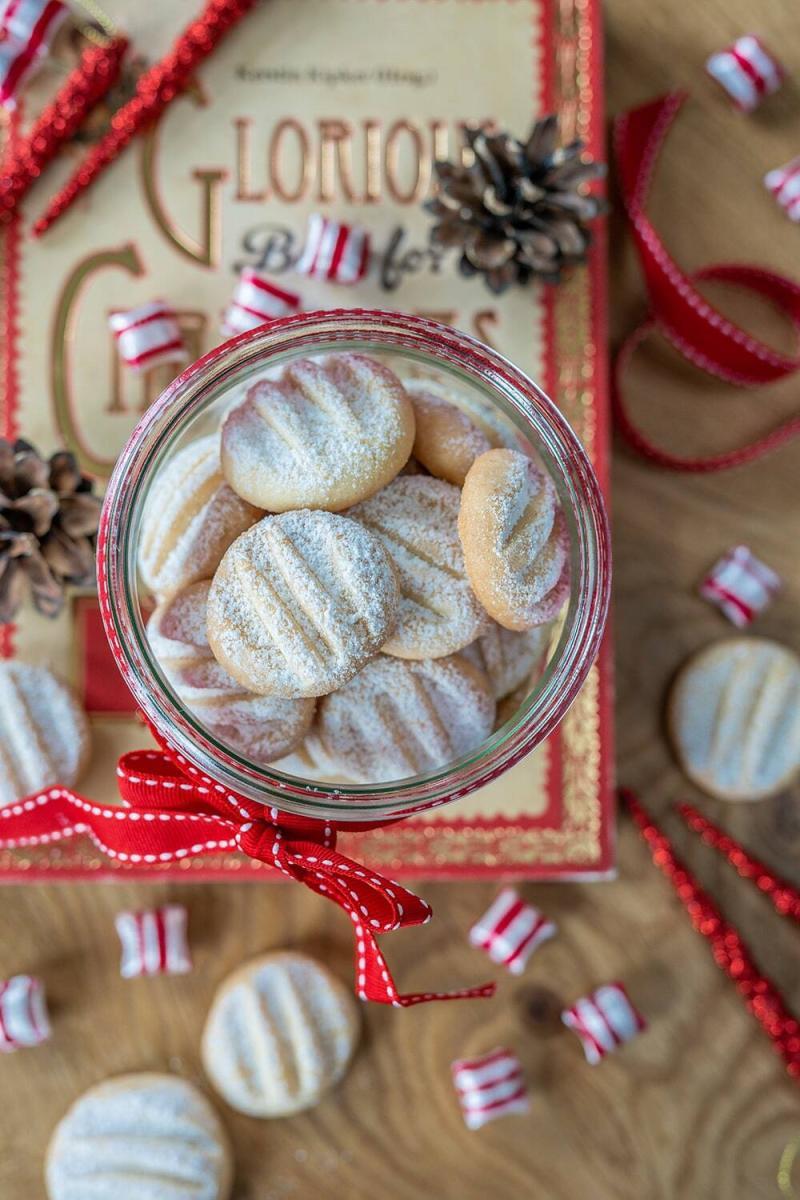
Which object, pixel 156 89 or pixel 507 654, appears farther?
pixel 156 89

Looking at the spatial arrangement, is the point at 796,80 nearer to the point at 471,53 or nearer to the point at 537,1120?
the point at 471,53

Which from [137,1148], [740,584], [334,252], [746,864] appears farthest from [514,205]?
[137,1148]

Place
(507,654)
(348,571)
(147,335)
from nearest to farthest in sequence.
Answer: (348,571) < (507,654) < (147,335)

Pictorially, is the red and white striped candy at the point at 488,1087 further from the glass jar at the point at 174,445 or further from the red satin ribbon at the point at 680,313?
the red satin ribbon at the point at 680,313

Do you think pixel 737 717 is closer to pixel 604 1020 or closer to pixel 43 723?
pixel 604 1020

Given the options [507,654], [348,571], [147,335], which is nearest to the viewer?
[348,571]

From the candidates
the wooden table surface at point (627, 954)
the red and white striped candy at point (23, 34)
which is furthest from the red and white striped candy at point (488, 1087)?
the red and white striped candy at point (23, 34)
